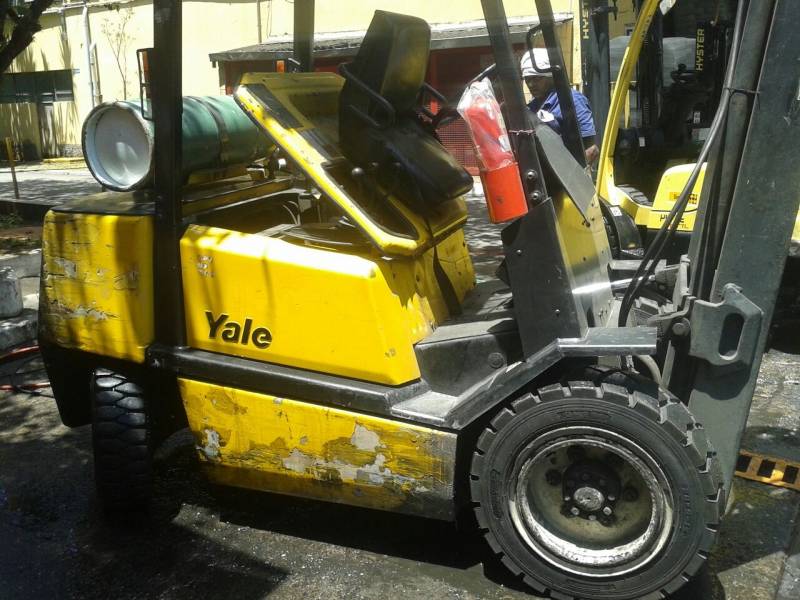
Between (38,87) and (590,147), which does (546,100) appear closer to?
(590,147)

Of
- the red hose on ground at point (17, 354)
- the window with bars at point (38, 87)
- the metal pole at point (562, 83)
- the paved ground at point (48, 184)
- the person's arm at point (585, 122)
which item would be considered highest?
the metal pole at point (562, 83)

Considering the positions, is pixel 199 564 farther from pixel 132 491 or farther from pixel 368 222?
pixel 368 222

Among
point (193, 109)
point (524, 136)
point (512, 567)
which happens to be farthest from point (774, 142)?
point (193, 109)

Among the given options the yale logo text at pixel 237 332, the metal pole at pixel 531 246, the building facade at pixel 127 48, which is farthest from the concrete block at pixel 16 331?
the building facade at pixel 127 48

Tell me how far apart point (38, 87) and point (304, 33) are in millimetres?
21829

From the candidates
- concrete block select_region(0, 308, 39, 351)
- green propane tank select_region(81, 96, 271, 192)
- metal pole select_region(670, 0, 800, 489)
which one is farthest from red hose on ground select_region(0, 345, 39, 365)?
metal pole select_region(670, 0, 800, 489)

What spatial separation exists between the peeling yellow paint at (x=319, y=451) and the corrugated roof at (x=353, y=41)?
435 inches

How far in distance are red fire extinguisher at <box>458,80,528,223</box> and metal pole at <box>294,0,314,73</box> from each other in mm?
1781

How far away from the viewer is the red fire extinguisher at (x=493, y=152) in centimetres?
301

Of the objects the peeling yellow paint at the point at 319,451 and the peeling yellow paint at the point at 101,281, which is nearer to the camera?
Answer: the peeling yellow paint at the point at 319,451

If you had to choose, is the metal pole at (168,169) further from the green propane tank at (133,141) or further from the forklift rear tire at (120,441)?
the forklift rear tire at (120,441)

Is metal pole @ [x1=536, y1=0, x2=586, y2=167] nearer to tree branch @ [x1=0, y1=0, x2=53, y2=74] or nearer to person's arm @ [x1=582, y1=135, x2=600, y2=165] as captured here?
person's arm @ [x1=582, y1=135, x2=600, y2=165]

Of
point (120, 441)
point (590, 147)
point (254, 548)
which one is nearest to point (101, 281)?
point (120, 441)

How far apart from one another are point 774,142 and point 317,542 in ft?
8.19
